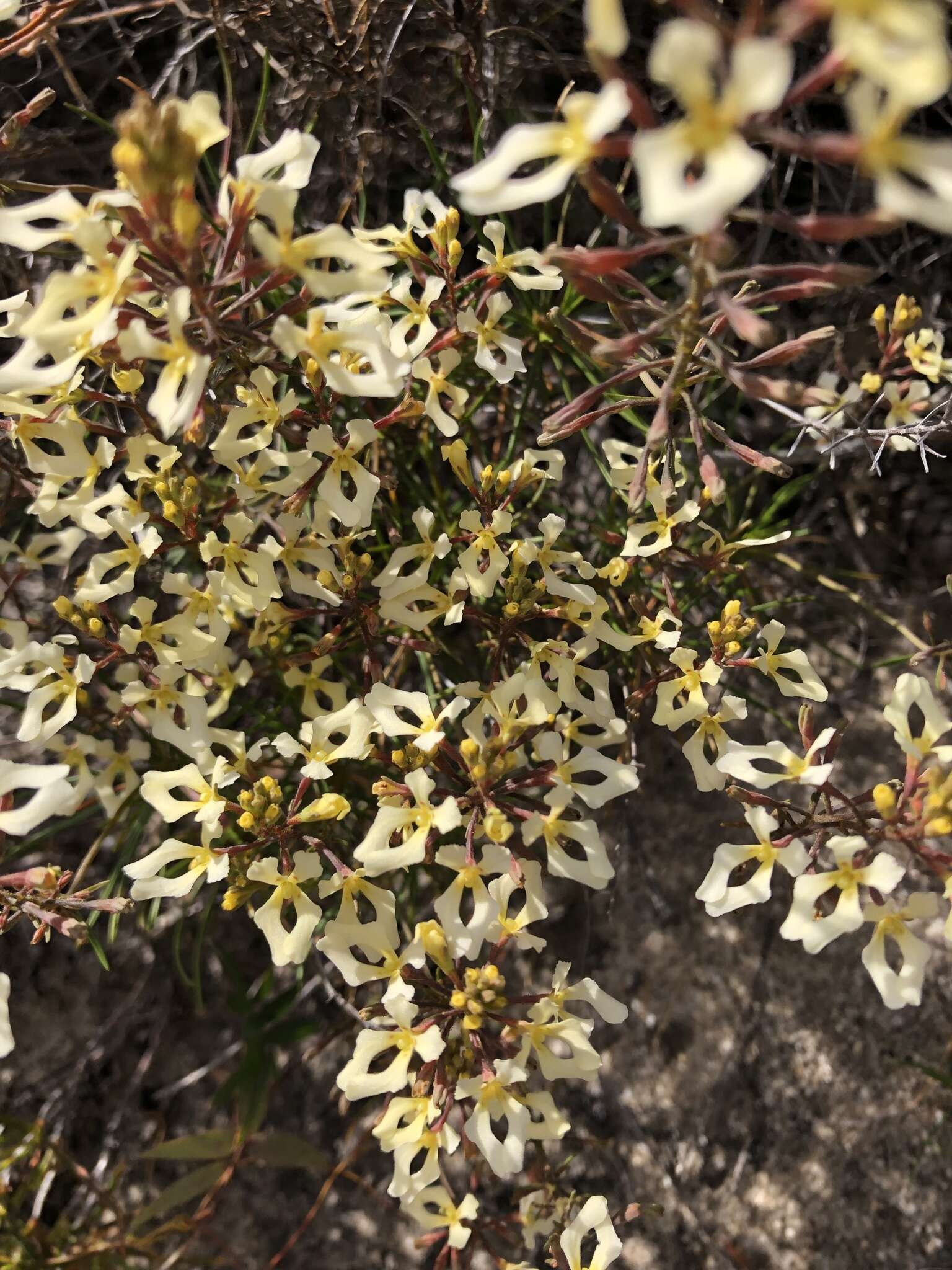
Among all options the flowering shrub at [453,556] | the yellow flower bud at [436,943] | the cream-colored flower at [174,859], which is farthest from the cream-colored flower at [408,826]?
the cream-colored flower at [174,859]

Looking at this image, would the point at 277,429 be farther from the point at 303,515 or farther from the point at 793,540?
the point at 793,540

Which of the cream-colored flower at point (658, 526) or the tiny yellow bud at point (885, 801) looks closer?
the tiny yellow bud at point (885, 801)

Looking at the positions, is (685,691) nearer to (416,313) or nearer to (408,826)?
(408,826)

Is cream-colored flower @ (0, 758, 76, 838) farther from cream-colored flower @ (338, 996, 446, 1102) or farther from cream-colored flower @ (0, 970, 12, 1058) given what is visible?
cream-colored flower @ (338, 996, 446, 1102)

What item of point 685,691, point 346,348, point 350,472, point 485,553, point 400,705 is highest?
point 346,348

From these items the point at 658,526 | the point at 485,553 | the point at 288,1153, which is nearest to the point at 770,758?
the point at 658,526

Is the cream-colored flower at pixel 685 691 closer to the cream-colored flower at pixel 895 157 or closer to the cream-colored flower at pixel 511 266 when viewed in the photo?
the cream-colored flower at pixel 511 266

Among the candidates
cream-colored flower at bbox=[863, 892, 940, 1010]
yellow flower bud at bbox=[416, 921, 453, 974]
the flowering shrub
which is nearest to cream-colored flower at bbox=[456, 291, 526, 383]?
the flowering shrub

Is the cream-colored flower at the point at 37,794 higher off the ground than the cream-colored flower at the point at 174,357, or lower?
lower

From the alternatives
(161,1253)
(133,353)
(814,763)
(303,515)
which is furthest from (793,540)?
(161,1253)
